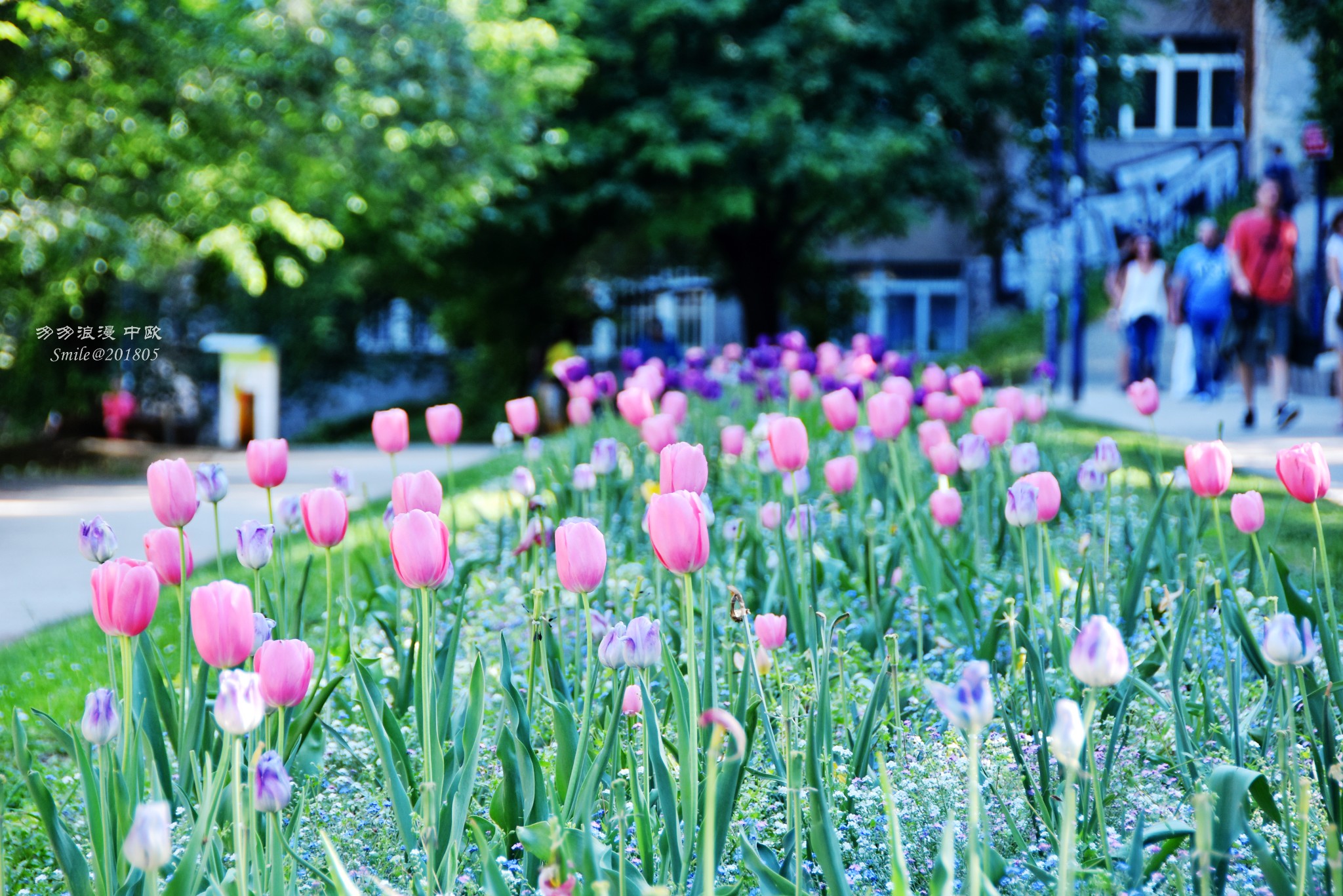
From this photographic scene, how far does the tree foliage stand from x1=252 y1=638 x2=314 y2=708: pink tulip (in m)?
8.07

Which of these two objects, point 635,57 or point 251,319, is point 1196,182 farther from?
point 251,319

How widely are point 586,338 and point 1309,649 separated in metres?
25.1

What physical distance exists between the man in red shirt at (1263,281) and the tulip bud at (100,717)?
8.80 meters

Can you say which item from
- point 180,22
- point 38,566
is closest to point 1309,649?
point 38,566

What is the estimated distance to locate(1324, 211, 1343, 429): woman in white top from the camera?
896cm

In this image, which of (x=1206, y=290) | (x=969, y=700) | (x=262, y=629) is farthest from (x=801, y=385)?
(x=1206, y=290)

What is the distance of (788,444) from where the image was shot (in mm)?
2508

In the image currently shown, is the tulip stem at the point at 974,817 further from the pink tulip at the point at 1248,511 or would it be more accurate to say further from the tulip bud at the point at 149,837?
the pink tulip at the point at 1248,511

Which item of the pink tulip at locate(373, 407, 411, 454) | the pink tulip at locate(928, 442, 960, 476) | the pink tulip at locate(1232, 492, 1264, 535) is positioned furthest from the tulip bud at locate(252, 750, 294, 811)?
the pink tulip at locate(928, 442, 960, 476)

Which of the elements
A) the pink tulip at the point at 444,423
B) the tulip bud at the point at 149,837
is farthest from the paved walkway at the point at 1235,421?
the tulip bud at the point at 149,837

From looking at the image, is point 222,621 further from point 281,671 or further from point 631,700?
point 631,700

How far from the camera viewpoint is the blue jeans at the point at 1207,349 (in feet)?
38.7

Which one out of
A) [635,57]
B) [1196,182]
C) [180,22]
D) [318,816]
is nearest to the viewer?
[318,816]

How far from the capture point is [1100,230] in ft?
88.8
